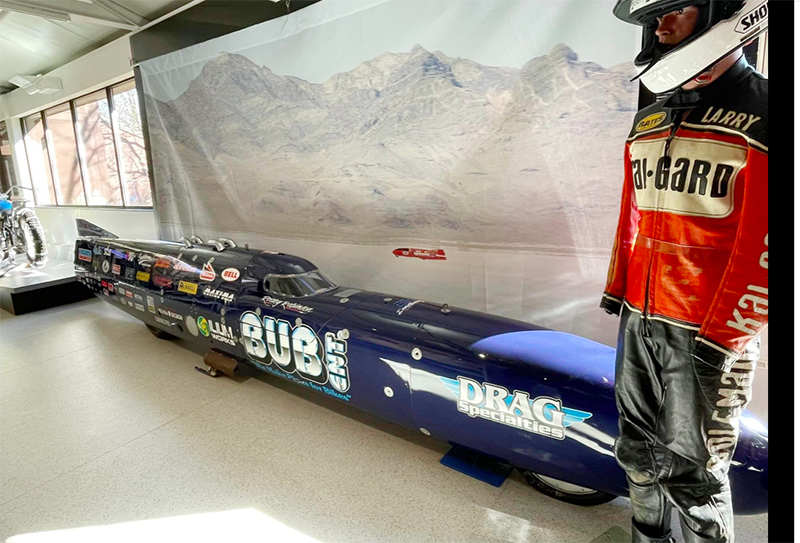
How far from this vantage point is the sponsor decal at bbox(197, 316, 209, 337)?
2.75 meters

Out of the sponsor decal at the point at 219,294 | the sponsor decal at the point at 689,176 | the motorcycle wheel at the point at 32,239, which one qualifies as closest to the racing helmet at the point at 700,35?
the sponsor decal at the point at 689,176

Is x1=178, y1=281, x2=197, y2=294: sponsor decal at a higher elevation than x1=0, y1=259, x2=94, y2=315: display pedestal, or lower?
higher

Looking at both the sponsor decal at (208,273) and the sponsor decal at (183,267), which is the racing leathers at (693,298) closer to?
the sponsor decal at (208,273)

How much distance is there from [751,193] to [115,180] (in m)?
7.22

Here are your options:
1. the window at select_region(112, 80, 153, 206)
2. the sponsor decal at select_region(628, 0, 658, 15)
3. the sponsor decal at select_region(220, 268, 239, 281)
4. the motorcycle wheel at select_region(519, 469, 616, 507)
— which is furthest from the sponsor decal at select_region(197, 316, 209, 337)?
the window at select_region(112, 80, 153, 206)

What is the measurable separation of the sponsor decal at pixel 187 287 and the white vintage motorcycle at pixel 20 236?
3889 mm

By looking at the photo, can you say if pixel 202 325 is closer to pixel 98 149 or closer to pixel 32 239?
pixel 32 239

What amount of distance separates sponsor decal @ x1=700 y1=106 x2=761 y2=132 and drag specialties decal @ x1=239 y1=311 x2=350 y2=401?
5.18 feet

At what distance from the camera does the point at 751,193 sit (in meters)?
0.87

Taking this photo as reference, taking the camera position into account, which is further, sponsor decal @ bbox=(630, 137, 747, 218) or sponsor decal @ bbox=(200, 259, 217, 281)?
sponsor decal @ bbox=(200, 259, 217, 281)

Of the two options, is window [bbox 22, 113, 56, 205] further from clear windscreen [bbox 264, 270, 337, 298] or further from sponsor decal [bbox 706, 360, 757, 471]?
sponsor decal [bbox 706, 360, 757, 471]

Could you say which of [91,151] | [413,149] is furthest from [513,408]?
[91,151]

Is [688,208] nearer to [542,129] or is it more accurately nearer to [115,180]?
[542,129]

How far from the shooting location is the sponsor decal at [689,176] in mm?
939
